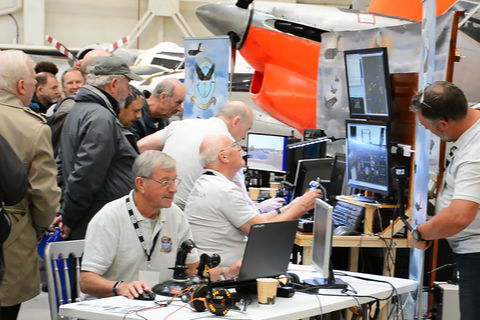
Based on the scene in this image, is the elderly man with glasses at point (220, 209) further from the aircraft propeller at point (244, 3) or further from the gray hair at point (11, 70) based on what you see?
the aircraft propeller at point (244, 3)

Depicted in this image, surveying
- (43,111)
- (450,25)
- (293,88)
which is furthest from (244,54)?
(450,25)

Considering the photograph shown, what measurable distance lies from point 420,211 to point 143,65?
31.4ft

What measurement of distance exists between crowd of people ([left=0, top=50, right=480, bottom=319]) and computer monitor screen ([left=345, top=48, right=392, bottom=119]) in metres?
0.90

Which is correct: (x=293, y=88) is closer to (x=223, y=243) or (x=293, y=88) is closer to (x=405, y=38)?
(x=405, y=38)

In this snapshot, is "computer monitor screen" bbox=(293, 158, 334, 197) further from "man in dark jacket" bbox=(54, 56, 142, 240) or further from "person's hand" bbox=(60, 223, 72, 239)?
"person's hand" bbox=(60, 223, 72, 239)

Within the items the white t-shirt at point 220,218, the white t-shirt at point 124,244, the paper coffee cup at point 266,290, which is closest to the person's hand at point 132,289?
the white t-shirt at point 124,244

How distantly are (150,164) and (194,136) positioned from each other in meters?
1.48

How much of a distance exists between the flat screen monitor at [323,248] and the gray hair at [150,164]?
681mm

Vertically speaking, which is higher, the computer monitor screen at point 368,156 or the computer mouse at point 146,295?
the computer monitor screen at point 368,156

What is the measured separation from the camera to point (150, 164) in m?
3.04

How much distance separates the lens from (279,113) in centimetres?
736

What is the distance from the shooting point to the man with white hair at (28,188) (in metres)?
3.04

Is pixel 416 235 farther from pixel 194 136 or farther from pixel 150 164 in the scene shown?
pixel 194 136

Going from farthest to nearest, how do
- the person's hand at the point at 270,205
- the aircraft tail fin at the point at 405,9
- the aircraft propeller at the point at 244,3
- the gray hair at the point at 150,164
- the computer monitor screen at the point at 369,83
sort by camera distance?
the aircraft tail fin at the point at 405,9
the aircraft propeller at the point at 244,3
the person's hand at the point at 270,205
the computer monitor screen at the point at 369,83
the gray hair at the point at 150,164
